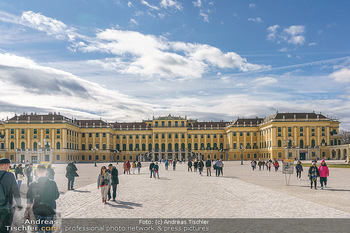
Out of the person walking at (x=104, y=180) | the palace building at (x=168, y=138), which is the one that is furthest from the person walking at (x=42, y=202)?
the palace building at (x=168, y=138)

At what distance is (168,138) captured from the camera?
106812mm

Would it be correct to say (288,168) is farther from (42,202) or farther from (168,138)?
(168,138)

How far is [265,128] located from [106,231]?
89.5 metres

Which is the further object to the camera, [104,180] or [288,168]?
[288,168]

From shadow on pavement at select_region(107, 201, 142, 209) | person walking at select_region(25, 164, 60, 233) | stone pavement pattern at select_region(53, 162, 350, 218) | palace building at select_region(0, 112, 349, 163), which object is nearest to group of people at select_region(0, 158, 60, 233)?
person walking at select_region(25, 164, 60, 233)

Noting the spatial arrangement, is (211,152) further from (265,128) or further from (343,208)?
(343,208)

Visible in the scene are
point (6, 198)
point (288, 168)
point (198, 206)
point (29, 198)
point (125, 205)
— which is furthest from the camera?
point (288, 168)

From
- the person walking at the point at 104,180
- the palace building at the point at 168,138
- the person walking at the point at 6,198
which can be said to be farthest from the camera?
the palace building at the point at 168,138

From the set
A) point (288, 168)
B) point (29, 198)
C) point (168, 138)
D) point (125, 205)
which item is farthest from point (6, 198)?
point (168, 138)

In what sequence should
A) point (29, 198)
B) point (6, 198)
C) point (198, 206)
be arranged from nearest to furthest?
point (6, 198) < point (29, 198) < point (198, 206)

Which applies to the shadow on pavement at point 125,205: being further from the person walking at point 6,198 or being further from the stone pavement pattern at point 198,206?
the person walking at point 6,198

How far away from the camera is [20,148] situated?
85625 mm

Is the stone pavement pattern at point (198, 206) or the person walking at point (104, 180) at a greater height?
the person walking at point (104, 180)

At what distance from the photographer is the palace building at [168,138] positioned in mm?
85812
